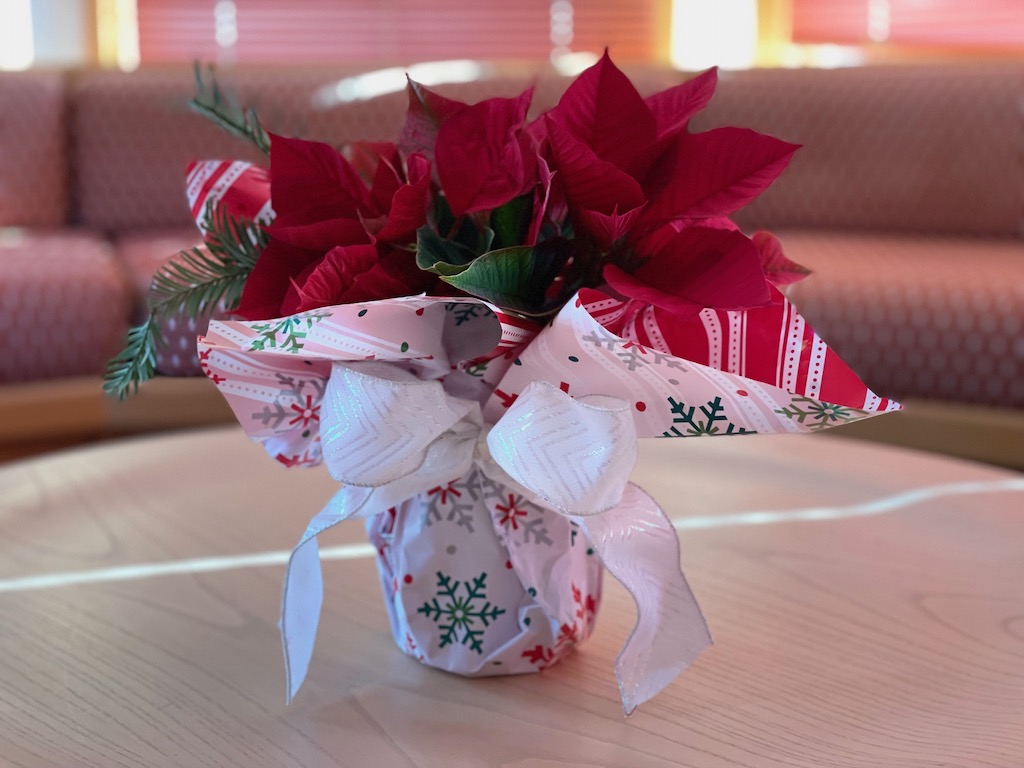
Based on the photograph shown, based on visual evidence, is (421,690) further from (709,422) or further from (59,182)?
(59,182)

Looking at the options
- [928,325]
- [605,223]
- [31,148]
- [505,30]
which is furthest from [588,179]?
[505,30]

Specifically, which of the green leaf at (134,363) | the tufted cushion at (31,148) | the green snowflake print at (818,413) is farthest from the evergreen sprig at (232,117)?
the tufted cushion at (31,148)

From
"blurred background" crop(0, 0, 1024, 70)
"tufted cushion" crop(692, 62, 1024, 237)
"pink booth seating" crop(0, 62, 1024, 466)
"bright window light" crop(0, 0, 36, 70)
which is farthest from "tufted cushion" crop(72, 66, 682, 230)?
"bright window light" crop(0, 0, 36, 70)

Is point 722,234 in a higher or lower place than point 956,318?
higher

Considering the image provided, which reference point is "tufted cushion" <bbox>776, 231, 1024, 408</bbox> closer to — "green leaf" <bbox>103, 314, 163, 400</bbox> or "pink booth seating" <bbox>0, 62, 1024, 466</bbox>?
"pink booth seating" <bbox>0, 62, 1024, 466</bbox>

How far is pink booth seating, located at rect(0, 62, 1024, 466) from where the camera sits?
75.6 inches

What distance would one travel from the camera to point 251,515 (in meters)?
0.86

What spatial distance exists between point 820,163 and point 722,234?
2.03m

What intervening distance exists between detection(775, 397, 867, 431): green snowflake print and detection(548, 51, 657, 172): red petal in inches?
5.8

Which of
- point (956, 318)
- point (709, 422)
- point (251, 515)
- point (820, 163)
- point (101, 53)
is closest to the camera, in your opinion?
point (709, 422)

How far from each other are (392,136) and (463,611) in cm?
198

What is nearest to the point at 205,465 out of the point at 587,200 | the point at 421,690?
the point at 421,690

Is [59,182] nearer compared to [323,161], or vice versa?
[323,161]

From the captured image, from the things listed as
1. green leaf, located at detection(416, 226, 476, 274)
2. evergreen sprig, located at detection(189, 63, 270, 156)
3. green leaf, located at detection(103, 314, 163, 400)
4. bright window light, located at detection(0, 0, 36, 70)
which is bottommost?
green leaf, located at detection(103, 314, 163, 400)
